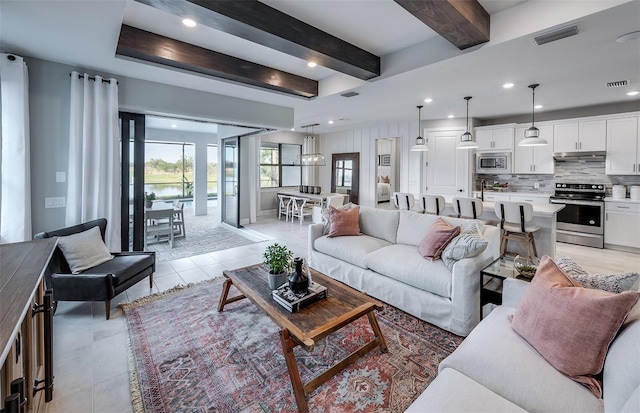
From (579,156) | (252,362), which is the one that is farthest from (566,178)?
(252,362)

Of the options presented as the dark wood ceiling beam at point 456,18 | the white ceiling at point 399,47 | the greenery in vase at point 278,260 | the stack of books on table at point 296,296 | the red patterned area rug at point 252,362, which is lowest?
the red patterned area rug at point 252,362

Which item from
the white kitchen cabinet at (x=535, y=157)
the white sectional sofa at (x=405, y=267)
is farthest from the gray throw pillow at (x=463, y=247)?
the white kitchen cabinet at (x=535, y=157)

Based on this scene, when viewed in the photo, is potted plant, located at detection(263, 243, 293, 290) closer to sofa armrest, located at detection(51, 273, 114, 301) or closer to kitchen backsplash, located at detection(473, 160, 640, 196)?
sofa armrest, located at detection(51, 273, 114, 301)

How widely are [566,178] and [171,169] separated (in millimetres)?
10795

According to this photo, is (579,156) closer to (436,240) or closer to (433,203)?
(433,203)

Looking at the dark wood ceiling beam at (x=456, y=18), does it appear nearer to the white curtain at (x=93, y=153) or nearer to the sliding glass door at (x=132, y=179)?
the white curtain at (x=93, y=153)

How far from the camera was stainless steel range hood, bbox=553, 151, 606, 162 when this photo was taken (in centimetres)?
535

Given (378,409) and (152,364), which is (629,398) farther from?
(152,364)

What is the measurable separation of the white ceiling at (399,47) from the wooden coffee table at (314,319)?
2.36m

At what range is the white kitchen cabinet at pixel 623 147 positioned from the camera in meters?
4.93

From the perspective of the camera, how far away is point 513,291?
2.00 meters

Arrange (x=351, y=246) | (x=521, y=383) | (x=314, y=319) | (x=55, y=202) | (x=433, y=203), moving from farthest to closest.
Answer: (x=433, y=203) < (x=351, y=246) < (x=55, y=202) < (x=314, y=319) < (x=521, y=383)

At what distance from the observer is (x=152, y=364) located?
2.15 metres

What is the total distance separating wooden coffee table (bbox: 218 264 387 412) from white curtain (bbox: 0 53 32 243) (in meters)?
2.38
